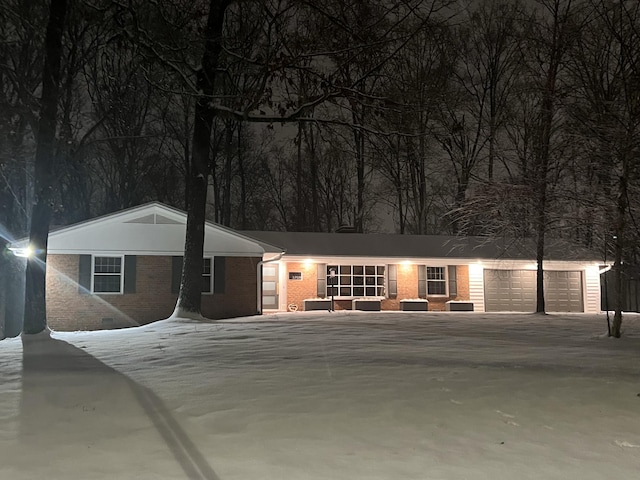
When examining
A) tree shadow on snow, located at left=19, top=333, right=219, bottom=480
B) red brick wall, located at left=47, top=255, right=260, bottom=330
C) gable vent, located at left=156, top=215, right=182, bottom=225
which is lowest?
tree shadow on snow, located at left=19, top=333, right=219, bottom=480

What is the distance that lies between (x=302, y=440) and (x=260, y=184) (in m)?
36.3

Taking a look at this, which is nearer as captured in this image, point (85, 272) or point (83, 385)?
point (83, 385)

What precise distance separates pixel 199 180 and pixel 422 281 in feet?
39.5

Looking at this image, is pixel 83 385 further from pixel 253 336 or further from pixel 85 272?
pixel 85 272

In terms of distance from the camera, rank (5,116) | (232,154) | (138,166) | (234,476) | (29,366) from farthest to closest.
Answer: (232,154) → (138,166) → (5,116) → (29,366) → (234,476)

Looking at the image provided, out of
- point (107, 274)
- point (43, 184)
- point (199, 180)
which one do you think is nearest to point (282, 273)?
point (107, 274)

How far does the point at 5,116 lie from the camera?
1972cm

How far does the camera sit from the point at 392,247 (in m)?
25.5

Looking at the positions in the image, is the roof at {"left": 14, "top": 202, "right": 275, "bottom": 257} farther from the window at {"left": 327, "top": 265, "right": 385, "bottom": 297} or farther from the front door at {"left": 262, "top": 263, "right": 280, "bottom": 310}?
the window at {"left": 327, "top": 265, "right": 385, "bottom": 297}

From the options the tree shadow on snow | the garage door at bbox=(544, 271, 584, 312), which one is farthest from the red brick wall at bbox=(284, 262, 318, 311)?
the tree shadow on snow

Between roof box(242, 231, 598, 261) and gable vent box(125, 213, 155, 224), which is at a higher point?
gable vent box(125, 213, 155, 224)

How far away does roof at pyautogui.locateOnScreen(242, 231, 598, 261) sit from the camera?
79.7 feet

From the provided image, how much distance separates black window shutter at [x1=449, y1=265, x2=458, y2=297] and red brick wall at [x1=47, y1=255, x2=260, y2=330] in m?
9.26

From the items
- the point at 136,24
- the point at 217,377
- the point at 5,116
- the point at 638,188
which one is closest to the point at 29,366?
the point at 217,377
